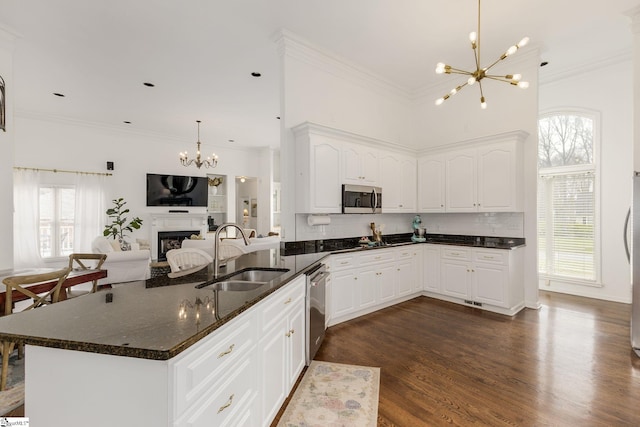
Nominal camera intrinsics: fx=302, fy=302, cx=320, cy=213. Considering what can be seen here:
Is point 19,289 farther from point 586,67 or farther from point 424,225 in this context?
point 586,67

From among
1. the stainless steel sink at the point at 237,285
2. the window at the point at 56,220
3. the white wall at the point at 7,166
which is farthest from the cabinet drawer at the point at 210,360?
the window at the point at 56,220

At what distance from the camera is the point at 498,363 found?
283 centimetres

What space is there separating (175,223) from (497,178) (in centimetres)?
776

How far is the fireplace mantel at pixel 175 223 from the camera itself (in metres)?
8.01

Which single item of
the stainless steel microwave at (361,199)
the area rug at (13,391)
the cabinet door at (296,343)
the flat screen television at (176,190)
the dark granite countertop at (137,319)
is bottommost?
the area rug at (13,391)

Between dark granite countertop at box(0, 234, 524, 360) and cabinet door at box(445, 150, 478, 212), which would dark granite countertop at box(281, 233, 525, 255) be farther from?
dark granite countertop at box(0, 234, 524, 360)

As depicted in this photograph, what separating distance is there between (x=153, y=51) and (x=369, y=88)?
329 centimetres

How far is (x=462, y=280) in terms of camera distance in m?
4.58

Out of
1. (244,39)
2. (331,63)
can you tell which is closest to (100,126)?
(244,39)

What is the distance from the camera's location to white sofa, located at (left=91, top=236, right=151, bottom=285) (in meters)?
5.27

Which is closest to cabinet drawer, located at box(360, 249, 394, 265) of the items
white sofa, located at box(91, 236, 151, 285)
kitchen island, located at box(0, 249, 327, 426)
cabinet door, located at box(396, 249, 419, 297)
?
cabinet door, located at box(396, 249, 419, 297)

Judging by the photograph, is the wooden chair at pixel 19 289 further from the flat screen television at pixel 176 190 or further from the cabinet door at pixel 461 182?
the flat screen television at pixel 176 190

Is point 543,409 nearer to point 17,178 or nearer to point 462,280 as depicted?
point 462,280

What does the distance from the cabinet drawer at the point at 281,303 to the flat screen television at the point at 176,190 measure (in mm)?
7001
